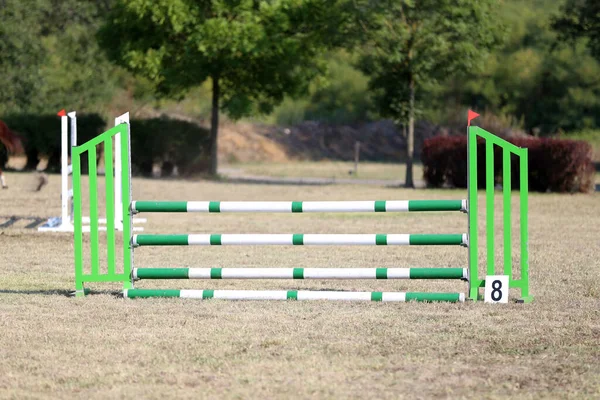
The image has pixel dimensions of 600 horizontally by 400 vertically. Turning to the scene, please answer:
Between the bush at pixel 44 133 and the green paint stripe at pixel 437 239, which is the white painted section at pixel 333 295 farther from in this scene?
the bush at pixel 44 133

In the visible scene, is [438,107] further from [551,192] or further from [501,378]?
[501,378]

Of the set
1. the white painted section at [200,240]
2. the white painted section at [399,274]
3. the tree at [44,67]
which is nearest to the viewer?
the white painted section at [399,274]

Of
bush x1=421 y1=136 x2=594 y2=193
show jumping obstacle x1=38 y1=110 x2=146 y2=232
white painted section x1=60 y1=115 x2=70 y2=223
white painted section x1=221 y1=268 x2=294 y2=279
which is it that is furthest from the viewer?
bush x1=421 y1=136 x2=594 y2=193

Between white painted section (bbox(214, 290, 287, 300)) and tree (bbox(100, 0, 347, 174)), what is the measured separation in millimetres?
21575

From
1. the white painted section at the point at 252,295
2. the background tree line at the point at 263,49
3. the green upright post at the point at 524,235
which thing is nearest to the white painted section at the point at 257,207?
the white painted section at the point at 252,295

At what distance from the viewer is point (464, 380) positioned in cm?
528

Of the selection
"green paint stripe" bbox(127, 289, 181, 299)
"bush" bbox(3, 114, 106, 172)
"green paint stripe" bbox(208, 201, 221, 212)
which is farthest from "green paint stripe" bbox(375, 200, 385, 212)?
"bush" bbox(3, 114, 106, 172)

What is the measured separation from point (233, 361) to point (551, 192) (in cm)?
1941

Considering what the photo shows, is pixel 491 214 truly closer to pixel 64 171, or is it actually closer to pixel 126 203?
pixel 126 203

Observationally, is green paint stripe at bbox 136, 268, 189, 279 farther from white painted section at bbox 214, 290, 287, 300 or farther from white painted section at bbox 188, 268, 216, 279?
white painted section at bbox 214, 290, 287, 300

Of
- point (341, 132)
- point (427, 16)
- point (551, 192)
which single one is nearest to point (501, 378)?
point (551, 192)

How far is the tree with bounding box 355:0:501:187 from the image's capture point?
26.4 metres

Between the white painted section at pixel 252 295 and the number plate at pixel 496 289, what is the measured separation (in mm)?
1567

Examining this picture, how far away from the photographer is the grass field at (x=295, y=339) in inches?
204
